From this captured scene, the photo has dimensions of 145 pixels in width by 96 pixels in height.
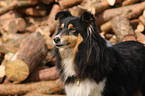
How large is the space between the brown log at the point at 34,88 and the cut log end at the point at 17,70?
0.25m

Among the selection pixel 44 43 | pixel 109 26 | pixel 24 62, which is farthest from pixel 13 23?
pixel 109 26

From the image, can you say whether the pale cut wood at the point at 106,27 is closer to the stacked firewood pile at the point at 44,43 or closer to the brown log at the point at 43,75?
the stacked firewood pile at the point at 44,43

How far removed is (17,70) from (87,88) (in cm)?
250

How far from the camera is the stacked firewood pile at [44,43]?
175 inches

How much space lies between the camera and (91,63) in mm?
2727

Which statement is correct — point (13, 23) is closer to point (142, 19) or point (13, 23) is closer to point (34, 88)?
point (34, 88)

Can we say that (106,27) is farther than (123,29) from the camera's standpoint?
Yes

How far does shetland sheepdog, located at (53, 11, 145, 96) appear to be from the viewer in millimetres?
2699

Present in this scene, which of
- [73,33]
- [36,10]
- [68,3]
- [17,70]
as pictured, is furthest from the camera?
[36,10]

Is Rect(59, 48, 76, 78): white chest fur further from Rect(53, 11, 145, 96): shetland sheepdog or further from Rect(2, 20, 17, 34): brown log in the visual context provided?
Rect(2, 20, 17, 34): brown log

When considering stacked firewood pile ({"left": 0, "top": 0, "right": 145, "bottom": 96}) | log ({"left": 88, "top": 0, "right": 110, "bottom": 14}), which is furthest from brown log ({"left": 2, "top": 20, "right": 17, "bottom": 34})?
log ({"left": 88, "top": 0, "right": 110, "bottom": 14})

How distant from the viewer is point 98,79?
2707mm

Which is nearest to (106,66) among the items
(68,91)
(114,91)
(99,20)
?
(114,91)

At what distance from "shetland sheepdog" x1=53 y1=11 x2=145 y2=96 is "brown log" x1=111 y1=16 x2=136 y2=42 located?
6.79ft
